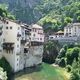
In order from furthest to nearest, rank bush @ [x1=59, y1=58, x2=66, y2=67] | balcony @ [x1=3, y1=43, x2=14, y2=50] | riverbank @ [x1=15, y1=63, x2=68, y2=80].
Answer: bush @ [x1=59, y1=58, x2=66, y2=67], balcony @ [x1=3, y1=43, x2=14, y2=50], riverbank @ [x1=15, y1=63, x2=68, y2=80]

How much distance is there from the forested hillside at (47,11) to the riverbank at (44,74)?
48.4 metres

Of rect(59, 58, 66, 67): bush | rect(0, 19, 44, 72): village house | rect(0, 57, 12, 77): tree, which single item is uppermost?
rect(0, 19, 44, 72): village house

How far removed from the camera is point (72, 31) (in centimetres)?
11700

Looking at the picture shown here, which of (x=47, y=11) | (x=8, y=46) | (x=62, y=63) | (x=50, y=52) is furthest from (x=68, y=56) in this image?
(x=47, y=11)

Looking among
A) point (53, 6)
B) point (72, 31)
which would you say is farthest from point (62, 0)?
point (72, 31)

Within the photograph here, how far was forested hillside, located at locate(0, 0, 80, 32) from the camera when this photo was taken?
13638cm

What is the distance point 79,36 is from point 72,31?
10.7 metres

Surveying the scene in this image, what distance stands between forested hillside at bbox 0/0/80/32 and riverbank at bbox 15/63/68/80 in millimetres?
48357

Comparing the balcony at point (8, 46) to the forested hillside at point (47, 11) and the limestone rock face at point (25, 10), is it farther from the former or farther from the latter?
the limestone rock face at point (25, 10)

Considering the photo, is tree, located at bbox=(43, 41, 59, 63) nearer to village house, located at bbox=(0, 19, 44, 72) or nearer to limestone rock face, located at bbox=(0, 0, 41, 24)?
village house, located at bbox=(0, 19, 44, 72)

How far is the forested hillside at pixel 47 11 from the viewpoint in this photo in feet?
447

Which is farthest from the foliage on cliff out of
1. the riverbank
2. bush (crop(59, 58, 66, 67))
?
the riverbank

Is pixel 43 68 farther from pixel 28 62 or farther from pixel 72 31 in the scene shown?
pixel 72 31

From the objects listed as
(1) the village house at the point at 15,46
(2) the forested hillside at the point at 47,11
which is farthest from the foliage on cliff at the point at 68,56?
(2) the forested hillside at the point at 47,11
